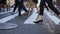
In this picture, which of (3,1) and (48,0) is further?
(48,0)

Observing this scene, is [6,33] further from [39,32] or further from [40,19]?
[40,19]

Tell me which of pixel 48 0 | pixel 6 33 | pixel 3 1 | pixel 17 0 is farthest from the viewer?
pixel 17 0

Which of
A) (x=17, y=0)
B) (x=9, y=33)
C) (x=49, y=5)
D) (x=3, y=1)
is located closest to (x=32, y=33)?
(x=9, y=33)

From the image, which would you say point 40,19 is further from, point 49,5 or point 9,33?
point 9,33

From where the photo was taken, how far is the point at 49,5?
6535 mm

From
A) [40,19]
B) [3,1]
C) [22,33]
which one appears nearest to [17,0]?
[40,19]

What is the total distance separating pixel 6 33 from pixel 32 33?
0.63 meters

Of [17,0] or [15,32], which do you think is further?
[17,0]

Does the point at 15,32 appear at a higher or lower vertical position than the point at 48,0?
lower

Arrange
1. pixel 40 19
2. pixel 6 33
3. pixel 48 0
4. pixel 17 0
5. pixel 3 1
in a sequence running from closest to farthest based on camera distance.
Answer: pixel 6 33
pixel 3 1
pixel 48 0
pixel 40 19
pixel 17 0

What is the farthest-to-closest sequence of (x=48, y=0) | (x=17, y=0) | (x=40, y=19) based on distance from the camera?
(x=17, y=0)
(x=40, y=19)
(x=48, y=0)

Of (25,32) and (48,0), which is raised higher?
(48,0)

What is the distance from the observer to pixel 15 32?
207 inches

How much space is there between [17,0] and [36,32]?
471 cm
